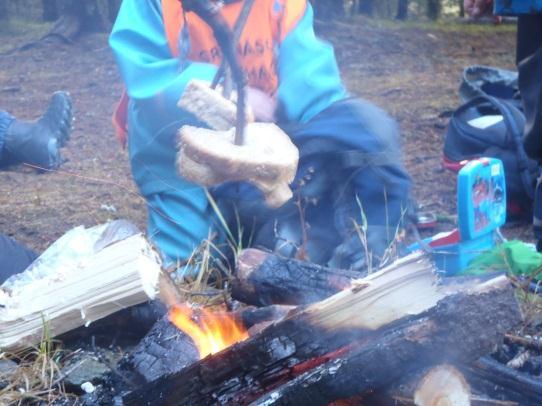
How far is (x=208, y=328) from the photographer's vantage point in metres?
1.97

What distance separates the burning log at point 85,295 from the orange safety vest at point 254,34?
1126 millimetres

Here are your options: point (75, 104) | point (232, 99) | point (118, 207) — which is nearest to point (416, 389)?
point (232, 99)

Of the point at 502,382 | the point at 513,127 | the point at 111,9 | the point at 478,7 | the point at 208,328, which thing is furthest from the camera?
the point at 111,9

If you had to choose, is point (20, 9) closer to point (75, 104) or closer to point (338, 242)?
point (75, 104)

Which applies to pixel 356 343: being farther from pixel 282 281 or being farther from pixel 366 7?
pixel 366 7

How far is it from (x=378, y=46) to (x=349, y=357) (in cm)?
681

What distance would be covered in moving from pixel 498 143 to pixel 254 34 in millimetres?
1434

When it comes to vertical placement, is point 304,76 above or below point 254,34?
below

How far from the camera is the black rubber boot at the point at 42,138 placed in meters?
4.29

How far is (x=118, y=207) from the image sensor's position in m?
3.80

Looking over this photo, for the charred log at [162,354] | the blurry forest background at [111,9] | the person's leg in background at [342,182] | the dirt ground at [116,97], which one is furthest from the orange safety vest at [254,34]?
the blurry forest background at [111,9]

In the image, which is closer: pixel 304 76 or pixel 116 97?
pixel 304 76

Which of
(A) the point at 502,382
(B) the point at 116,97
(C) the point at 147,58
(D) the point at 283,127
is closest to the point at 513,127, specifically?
(D) the point at 283,127

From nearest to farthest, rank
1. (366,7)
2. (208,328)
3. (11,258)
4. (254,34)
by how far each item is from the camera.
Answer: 1. (208,328)
2. (11,258)
3. (254,34)
4. (366,7)
